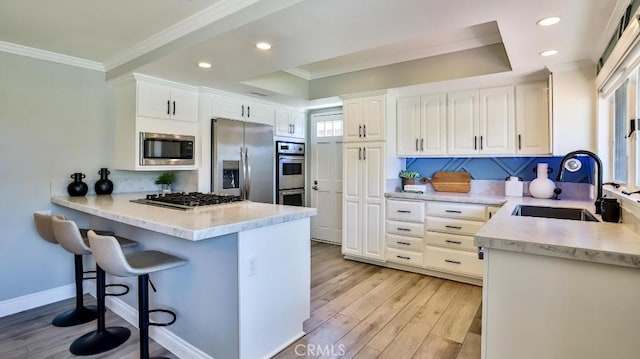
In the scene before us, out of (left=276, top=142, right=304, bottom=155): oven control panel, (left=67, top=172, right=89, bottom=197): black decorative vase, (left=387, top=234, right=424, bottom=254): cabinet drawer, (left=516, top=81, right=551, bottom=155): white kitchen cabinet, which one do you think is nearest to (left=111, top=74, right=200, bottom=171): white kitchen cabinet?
(left=67, top=172, right=89, bottom=197): black decorative vase

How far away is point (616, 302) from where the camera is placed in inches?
49.3

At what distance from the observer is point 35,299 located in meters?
3.05

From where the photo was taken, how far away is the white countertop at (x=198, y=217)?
5.61 feet

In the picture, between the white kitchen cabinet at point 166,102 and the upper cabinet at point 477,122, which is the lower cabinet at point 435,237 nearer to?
the upper cabinet at point 477,122

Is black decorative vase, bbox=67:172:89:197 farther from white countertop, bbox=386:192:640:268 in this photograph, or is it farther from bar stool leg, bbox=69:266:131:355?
white countertop, bbox=386:192:640:268

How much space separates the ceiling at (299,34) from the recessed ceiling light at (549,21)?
0.14 feet

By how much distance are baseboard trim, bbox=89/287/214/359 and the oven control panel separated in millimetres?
2833

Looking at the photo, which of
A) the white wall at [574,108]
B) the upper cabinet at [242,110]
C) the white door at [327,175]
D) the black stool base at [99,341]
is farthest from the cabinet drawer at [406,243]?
the black stool base at [99,341]

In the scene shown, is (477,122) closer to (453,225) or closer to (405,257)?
(453,225)

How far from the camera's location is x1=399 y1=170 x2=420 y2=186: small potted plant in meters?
4.19

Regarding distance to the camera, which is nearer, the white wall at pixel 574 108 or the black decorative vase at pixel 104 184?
the white wall at pixel 574 108

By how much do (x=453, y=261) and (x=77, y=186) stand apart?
3.91m

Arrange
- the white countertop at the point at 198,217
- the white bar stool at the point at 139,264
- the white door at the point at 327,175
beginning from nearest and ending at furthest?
the white countertop at the point at 198,217 → the white bar stool at the point at 139,264 → the white door at the point at 327,175

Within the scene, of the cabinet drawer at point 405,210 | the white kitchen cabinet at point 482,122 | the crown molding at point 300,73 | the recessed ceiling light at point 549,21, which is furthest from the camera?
the crown molding at point 300,73
